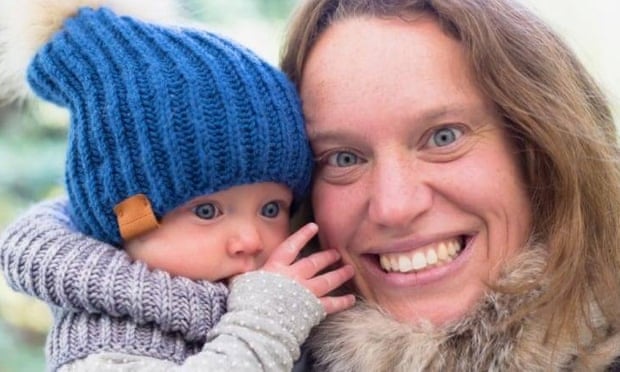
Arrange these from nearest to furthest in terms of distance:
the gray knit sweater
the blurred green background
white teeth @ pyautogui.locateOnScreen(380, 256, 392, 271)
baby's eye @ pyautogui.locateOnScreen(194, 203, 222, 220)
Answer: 1. the gray knit sweater
2. baby's eye @ pyautogui.locateOnScreen(194, 203, 222, 220)
3. white teeth @ pyautogui.locateOnScreen(380, 256, 392, 271)
4. the blurred green background

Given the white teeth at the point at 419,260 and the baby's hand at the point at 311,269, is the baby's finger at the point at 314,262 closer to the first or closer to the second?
the baby's hand at the point at 311,269

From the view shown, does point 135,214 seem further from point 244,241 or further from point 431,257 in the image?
point 431,257

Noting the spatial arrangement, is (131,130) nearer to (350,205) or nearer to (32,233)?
(32,233)

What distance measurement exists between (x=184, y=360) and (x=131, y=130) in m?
0.32

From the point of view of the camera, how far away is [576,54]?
1.37 m

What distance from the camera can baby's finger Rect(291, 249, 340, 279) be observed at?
1.23 meters

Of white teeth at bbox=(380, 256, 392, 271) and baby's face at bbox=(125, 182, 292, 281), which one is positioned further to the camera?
white teeth at bbox=(380, 256, 392, 271)

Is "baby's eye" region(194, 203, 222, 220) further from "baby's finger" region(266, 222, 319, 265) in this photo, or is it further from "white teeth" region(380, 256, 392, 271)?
"white teeth" region(380, 256, 392, 271)

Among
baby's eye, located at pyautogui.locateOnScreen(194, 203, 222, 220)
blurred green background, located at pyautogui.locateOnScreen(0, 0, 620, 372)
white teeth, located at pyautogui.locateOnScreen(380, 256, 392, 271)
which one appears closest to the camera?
baby's eye, located at pyautogui.locateOnScreen(194, 203, 222, 220)

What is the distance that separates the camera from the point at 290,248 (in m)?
1.25

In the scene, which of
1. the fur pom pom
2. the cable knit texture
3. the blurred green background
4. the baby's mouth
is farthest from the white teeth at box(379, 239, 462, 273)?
the blurred green background

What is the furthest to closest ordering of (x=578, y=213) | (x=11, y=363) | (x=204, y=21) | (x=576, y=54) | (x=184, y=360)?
(x=11, y=363), (x=204, y=21), (x=576, y=54), (x=578, y=213), (x=184, y=360)

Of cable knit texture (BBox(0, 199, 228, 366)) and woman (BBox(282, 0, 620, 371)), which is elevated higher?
woman (BBox(282, 0, 620, 371))

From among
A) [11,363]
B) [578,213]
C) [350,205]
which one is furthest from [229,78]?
[11,363]
